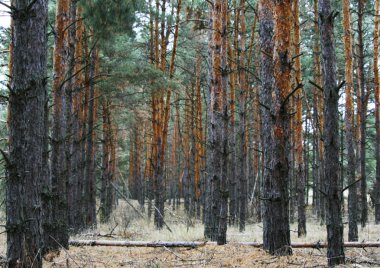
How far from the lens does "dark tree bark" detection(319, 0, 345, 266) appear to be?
198 inches

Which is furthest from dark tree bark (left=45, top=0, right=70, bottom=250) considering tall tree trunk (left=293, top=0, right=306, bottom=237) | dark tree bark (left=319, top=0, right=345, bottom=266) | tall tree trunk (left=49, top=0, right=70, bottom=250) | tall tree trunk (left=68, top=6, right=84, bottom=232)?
tall tree trunk (left=293, top=0, right=306, bottom=237)

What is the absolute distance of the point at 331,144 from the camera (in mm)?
5070

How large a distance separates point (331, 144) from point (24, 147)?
12.0ft

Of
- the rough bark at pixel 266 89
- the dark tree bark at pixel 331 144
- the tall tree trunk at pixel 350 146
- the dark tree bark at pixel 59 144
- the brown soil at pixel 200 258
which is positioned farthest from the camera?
the tall tree trunk at pixel 350 146

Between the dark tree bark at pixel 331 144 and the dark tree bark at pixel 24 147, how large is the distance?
3.50 m

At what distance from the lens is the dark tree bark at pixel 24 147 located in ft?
13.1

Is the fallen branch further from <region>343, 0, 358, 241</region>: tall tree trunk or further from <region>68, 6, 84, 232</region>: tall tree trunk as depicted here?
<region>343, 0, 358, 241</region>: tall tree trunk

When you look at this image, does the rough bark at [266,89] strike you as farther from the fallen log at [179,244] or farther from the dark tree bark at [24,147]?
the dark tree bark at [24,147]

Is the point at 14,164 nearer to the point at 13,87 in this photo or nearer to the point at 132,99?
the point at 13,87

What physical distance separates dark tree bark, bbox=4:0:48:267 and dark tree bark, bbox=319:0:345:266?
3.50 m

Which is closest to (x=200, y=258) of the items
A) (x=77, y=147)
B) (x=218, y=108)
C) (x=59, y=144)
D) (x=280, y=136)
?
(x=280, y=136)

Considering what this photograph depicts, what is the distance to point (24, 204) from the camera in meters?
4.00

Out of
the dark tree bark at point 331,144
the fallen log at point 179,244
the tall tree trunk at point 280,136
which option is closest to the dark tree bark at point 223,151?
the fallen log at point 179,244

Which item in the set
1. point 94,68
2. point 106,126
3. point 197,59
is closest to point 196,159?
point 197,59
